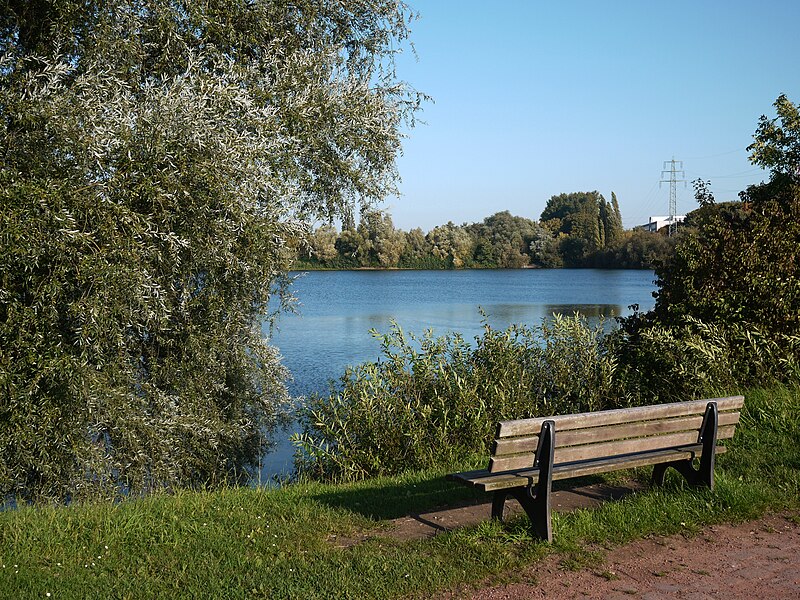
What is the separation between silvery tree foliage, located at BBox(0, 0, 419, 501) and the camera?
755cm

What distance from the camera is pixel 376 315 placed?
119 feet

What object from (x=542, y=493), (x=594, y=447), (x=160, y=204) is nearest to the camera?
(x=542, y=493)

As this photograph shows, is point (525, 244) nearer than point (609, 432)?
No

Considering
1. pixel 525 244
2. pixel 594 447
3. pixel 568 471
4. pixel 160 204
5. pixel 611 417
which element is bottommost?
pixel 568 471

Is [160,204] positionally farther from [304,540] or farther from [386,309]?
[386,309]

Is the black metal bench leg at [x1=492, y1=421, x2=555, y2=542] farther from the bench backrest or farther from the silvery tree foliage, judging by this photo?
the silvery tree foliage

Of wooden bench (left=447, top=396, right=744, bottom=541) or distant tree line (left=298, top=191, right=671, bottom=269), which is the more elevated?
distant tree line (left=298, top=191, right=671, bottom=269)

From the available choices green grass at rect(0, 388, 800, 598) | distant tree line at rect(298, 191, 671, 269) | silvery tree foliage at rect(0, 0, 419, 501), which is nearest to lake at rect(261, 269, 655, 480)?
silvery tree foliage at rect(0, 0, 419, 501)

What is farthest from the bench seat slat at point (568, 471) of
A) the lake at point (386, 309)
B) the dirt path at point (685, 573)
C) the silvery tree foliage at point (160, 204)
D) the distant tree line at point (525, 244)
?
the distant tree line at point (525, 244)

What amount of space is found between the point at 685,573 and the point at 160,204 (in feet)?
19.1

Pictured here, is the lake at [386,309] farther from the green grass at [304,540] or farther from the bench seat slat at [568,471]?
the bench seat slat at [568,471]

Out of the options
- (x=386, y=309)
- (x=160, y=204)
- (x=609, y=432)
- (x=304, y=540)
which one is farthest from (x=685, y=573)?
(x=386, y=309)

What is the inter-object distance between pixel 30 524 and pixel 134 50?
5.84 m

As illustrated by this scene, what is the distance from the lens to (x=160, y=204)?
25.9 feet
